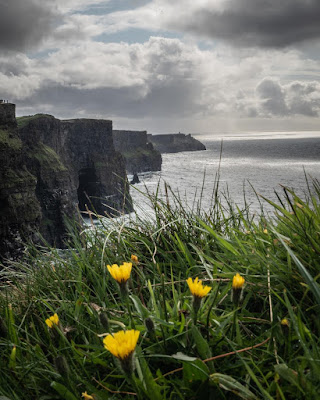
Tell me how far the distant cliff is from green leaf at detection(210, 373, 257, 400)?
6.10 m

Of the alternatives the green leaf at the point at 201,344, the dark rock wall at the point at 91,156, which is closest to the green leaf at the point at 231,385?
the green leaf at the point at 201,344

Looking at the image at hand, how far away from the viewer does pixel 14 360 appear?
4.72 ft

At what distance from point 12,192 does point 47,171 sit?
15.6 m

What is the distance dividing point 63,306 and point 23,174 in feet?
130

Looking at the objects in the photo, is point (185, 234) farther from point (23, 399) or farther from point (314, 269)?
point (23, 399)

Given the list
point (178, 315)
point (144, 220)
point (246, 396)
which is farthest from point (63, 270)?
point (246, 396)

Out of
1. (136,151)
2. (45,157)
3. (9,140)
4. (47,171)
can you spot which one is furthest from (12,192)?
(136,151)

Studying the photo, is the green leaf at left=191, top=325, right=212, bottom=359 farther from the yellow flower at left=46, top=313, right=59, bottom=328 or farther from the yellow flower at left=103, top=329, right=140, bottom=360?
the yellow flower at left=46, top=313, right=59, bottom=328

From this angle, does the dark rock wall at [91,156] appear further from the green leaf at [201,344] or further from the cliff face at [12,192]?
the green leaf at [201,344]

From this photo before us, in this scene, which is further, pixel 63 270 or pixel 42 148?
pixel 42 148

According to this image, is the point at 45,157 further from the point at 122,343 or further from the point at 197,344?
the point at 122,343

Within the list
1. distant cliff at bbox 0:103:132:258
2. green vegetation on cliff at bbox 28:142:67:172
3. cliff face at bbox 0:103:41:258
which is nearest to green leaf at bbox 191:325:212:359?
distant cliff at bbox 0:103:132:258

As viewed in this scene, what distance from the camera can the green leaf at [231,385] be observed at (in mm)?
1116

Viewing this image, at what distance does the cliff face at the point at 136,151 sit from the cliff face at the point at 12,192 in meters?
88.4
